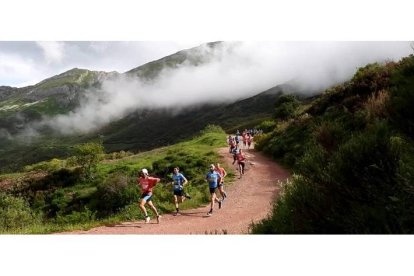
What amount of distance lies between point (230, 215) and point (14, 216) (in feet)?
51.1

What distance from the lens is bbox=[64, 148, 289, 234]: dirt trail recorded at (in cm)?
1608

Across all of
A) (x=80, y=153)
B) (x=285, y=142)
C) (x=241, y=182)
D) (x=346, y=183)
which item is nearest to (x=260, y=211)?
(x=241, y=182)

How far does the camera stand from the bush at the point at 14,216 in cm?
2659

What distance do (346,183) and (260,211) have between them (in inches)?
456

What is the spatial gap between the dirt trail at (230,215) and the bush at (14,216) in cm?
1042

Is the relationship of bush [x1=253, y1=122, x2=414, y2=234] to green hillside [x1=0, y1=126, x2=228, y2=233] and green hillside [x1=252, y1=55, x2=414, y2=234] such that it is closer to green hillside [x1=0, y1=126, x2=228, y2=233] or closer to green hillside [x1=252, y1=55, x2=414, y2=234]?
green hillside [x1=252, y1=55, x2=414, y2=234]

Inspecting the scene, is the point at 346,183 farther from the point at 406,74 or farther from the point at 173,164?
the point at 173,164

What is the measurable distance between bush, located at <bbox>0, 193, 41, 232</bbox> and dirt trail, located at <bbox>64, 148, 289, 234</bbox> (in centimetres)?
1042

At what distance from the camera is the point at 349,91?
108ft

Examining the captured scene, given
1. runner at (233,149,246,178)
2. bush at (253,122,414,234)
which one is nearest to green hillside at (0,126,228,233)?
runner at (233,149,246,178)

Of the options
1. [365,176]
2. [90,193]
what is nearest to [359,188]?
[365,176]

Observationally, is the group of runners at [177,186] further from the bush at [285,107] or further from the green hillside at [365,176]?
the bush at [285,107]

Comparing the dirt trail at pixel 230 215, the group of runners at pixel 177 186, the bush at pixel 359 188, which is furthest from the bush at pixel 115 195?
the bush at pixel 359 188

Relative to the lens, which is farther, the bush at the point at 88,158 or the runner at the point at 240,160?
the bush at the point at 88,158
